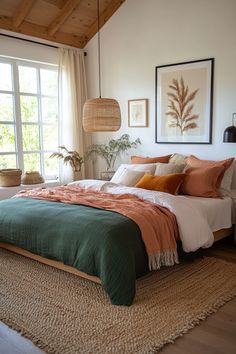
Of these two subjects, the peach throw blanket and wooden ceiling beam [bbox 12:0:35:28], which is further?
wooden ceiling beam [bbox 12:0:35:28]

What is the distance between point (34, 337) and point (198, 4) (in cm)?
428

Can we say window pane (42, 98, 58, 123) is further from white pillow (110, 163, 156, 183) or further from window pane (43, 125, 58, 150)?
white pillow (110, 163, 156, 183)

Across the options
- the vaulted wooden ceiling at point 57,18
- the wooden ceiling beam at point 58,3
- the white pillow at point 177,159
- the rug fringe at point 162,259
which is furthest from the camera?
the wooden ceiling beam at point 58,3

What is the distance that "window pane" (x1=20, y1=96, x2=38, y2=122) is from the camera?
17.3 feet

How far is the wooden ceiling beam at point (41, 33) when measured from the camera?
15.8ft

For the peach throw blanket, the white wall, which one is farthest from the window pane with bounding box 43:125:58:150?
the peach throw blanket

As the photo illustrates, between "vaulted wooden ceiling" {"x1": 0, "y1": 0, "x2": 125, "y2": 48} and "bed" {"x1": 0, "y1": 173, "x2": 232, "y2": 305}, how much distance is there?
2.64 m

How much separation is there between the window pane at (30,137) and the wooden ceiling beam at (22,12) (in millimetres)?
1437

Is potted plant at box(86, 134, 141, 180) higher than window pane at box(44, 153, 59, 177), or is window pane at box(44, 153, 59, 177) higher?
potted plant at box(86, 134, 141, 180)

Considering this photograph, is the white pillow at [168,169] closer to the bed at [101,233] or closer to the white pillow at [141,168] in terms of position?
the white pillow at [141,168]

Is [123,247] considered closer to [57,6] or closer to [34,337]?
[34,337]

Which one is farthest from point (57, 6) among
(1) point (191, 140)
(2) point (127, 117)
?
(1) point (191, 140)

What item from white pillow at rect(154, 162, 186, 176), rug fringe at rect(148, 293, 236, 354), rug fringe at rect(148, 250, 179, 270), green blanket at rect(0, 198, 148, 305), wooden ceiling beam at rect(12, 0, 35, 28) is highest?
wooden ceiling beam at rect(12, 0, 35, 28)

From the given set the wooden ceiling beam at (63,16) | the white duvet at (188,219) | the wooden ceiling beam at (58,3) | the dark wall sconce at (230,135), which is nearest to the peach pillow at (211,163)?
the dark wall sconce at (230,135)
